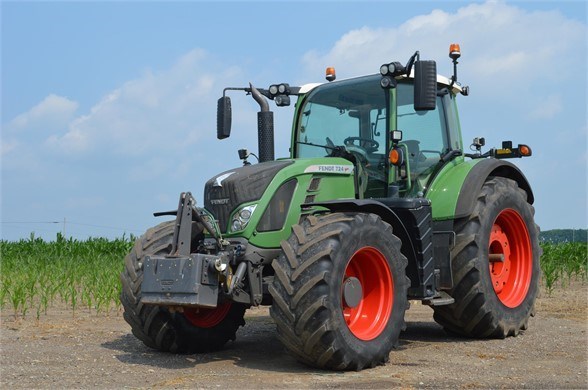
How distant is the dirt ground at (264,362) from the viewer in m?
5.60

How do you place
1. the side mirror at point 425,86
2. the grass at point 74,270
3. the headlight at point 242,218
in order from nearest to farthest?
the headlight at point 242,218, the side mirror at point 425,86, the grass at point 74,270

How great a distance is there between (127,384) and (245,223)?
162 cm

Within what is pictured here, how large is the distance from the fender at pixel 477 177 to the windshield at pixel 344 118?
91 cm

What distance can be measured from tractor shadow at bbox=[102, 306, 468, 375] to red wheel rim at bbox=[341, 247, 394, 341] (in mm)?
547

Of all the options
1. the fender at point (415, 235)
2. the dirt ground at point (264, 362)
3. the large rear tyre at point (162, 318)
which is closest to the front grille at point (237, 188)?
the large rear tyre at point (162, 318)

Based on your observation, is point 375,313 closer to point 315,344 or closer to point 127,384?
point 315,344

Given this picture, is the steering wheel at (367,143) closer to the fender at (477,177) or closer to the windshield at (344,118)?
the windshield at (344,118)

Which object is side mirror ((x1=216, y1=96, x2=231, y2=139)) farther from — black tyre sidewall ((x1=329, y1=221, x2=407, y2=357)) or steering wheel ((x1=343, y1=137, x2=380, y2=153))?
black tyre sidewall ((x1=329, y1=221, x2=407, y2=357))

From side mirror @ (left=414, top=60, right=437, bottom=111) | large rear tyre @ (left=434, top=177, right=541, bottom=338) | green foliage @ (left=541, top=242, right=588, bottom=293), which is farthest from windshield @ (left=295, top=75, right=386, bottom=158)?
green foliage @ (left=541, top=242, right=588, bottom=293)

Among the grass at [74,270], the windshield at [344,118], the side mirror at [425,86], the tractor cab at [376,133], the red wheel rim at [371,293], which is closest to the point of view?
the red wheel rim at [371,293]

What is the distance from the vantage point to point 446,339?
7.89 m

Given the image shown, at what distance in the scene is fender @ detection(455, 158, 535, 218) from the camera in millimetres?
7492

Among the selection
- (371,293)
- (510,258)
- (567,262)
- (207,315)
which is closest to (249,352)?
(207,315)

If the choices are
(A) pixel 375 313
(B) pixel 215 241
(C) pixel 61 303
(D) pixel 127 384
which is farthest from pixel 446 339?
(C) pixel 61 303
